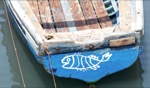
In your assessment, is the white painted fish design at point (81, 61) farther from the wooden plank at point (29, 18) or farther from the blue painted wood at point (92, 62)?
the wooden plank at point (29, 18)

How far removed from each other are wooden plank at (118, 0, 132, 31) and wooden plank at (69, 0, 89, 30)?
70cm

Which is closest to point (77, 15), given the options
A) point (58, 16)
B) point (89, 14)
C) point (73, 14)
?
point (73, 14)

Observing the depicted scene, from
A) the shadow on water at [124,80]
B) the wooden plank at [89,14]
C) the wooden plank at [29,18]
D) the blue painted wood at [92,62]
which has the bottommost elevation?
the shadow on water at [124,80]

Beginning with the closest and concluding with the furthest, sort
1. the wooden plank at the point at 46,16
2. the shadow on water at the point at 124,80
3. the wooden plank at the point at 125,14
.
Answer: the wooden plank at the point at 125,14 < the shadow on water at the point at 124,80 < the wooden plank at the point at 46,16

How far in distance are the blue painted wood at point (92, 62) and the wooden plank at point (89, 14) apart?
3.74 feet

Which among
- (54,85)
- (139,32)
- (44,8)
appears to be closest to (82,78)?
(54,85)

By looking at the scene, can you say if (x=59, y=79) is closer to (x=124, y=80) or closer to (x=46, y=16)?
(x=124, y=80)

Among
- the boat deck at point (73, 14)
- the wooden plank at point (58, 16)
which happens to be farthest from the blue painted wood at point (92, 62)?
the wooden plank at point (58, 16)

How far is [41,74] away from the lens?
5617 millimetres

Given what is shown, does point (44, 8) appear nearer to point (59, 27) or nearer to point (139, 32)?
point (59, 27)

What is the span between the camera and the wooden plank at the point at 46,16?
5.94 meters

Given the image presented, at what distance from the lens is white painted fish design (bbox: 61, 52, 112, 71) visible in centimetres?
482

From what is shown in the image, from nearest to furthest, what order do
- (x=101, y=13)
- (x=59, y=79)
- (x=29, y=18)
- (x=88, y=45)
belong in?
(x=88, y=45)
(x=29, y=18)
(x=59, y=79)
(x=101, y=13)

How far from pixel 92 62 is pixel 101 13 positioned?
1515mm
